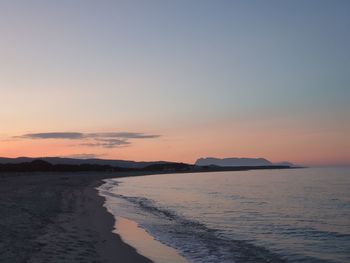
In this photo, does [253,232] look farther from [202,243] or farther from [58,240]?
[58,240]

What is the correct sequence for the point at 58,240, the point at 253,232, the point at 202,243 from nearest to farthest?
1. the point at 58,240
2. the point at 202,243
3. the point at 253,232

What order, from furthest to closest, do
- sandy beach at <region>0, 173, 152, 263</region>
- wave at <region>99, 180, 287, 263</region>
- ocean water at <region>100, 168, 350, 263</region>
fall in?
ocean water at <region>100, 168, 350, 263</region> < wave at <region>99, 180, 287, 263</region> < sandy beach at <region>0, 173, 152, 263</region>

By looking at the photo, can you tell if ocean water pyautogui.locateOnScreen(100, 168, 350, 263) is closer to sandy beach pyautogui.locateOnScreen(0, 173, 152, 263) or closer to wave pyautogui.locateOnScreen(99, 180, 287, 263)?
wave pyautogui.locateOnScreen(99, 180, 287, 263)

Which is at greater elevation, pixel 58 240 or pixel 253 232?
pixel 58 240

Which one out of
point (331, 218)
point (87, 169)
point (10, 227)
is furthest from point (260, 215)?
point (87, 169)

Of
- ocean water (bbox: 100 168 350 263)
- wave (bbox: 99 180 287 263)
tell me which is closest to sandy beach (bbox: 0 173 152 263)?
wave (bbox: 99 180 287 263)

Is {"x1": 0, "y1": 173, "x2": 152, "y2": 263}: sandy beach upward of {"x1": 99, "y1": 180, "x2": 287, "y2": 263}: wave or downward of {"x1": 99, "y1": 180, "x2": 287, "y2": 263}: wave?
upward

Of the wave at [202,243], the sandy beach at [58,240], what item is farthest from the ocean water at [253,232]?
the sandy beach at [58,240]

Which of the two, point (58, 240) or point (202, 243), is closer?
point (58, 240)

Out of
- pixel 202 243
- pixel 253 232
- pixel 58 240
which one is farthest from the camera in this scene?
pixel 253 232

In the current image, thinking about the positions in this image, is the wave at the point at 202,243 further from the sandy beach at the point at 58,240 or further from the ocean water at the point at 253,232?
Answer: the sandy beach at the point at 58,240

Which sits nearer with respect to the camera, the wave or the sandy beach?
the sandy beach

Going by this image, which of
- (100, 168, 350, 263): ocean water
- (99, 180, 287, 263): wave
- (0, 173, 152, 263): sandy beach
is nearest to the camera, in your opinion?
(0, 173, 152, 263): sandy beach

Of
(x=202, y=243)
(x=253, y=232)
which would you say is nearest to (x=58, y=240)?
(x=202, y=243)
